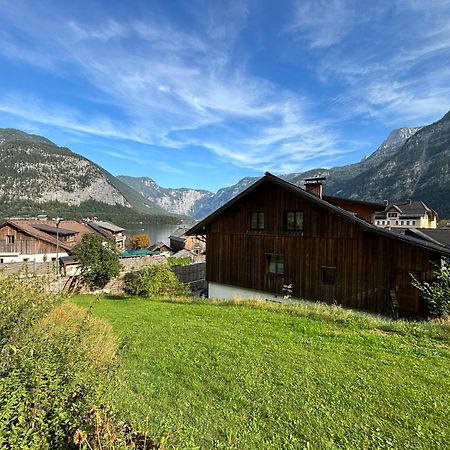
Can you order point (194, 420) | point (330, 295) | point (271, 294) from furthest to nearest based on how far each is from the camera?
point (271, 294) → point (330, 295) → point (194, 420)

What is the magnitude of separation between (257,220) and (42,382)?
612 inches

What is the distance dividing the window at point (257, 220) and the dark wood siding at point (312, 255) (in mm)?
235

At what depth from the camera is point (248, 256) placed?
59.9 feet

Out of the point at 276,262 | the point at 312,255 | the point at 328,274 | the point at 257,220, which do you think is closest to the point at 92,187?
the point at 257,220

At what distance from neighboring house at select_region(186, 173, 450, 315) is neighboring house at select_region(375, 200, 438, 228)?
61.3 metres

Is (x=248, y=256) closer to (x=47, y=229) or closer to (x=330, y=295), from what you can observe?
(x=330, y=295)

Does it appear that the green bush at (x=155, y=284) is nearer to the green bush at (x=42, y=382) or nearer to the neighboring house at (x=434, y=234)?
the green bush at (x=42, y=382)

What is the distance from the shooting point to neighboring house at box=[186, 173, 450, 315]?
1329 cm

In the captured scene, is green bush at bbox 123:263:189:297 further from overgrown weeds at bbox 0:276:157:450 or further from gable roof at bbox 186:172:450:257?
overgrown weeds at bbox 0:276:157:450

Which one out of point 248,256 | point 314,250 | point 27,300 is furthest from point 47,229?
point 27,300

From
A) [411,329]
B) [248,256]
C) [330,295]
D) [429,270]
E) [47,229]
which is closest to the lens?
[411,329]

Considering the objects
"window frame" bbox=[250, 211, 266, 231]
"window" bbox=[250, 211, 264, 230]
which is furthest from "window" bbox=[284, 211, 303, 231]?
"window" bbox=[250, 211, 264, 230]

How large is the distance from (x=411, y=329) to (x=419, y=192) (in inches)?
5239

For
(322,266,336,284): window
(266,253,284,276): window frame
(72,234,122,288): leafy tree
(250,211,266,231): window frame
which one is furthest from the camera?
(72,234,122,288): leafy tree
